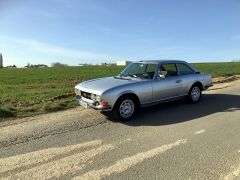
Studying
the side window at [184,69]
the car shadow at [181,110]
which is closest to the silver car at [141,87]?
the side window at [184,69]

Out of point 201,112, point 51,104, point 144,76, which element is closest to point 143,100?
point 144,76

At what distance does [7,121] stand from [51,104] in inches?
78.7

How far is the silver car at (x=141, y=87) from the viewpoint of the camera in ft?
22.2

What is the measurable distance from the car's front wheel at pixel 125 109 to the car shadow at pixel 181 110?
161mm

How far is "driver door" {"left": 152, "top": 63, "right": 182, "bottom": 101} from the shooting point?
761cm

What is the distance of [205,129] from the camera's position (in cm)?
617

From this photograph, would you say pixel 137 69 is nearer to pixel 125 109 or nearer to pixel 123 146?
pixel 125 109

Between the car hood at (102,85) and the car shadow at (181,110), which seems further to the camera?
the car shadow at (181,110)

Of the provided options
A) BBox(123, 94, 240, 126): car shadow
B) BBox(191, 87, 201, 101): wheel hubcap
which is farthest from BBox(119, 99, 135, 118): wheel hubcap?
BBox(191, 87, 201, 101): wheel hubcap

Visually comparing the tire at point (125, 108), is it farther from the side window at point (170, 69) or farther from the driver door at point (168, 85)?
the side window at point (170, 69)

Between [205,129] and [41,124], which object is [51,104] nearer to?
Answer: [41,124]

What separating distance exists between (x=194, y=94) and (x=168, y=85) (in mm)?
1490

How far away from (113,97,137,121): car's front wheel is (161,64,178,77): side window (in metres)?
1.59

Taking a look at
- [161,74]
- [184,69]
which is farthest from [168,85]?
[184,69]
